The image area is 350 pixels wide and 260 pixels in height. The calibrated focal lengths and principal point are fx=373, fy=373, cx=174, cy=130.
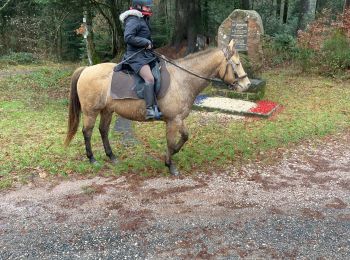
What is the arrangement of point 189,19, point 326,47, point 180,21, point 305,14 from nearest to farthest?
point 326,47 → point 189,19 → point 180,21 → point 305,14

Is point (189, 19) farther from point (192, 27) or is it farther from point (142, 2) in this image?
point (142, 2)

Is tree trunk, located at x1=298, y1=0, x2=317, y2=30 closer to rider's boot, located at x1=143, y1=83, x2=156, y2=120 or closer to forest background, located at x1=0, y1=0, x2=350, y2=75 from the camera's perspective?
forest background, located at x1=0, y1=0, x2=350, y2=75

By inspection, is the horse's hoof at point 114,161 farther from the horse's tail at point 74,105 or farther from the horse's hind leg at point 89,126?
the horse's tail at point 74,105

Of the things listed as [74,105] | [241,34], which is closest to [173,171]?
[74,105]

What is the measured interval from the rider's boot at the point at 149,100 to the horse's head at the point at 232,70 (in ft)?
4.06

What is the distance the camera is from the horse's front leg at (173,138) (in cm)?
621

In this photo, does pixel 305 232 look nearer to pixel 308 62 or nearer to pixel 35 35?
pixel 308 62

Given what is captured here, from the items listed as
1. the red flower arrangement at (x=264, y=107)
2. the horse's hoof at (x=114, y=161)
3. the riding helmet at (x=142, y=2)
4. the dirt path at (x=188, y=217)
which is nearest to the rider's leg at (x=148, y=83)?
the riding helmet at (x=142, y=2)

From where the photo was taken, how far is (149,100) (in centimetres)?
595

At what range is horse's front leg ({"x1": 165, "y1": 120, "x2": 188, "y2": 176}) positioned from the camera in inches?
245

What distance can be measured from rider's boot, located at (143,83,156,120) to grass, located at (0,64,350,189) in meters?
1.16

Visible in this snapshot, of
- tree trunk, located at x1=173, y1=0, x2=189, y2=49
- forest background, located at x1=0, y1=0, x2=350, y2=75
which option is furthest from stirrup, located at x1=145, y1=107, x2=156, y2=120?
tree trunk, located at x1=173, y1=0, x2=189, y2=49

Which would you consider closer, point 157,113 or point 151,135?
point 157,113

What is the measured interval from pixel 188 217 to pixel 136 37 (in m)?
2.84
